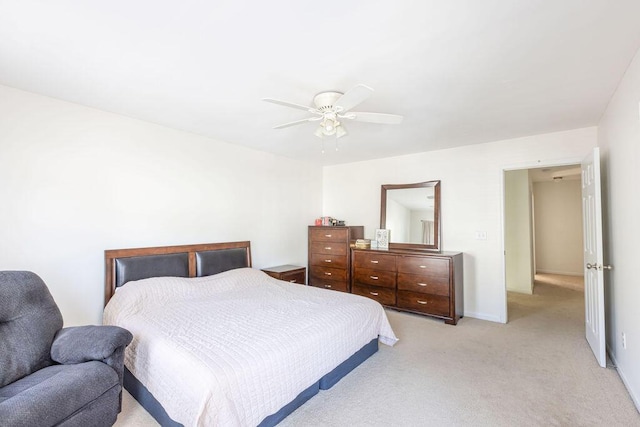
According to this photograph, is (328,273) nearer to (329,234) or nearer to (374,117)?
(329,234)

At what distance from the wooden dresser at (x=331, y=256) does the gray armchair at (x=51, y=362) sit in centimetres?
330

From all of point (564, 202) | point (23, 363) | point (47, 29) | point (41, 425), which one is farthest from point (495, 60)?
point (564, 202)

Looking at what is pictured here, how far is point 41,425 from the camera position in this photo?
4.55 ft

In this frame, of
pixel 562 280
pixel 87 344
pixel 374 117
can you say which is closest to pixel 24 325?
pixel 87 344

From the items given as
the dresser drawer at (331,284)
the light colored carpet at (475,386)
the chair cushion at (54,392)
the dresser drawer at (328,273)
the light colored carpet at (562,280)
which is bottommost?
the light colored carpet at (475,386)

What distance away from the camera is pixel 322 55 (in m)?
1.89

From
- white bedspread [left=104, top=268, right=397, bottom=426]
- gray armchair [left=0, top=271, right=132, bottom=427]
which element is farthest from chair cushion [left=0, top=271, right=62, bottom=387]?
white bedspread [left=104, top=268, right=397, bottom=426]

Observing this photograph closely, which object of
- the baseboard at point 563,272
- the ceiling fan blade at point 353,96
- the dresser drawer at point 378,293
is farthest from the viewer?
the baseboard at point 563,272

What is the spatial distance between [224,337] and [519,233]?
5817 millimetres

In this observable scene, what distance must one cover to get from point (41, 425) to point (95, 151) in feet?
7.83

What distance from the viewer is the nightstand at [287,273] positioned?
4.28 metres

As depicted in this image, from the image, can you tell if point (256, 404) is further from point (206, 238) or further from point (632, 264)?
point (632, 264)

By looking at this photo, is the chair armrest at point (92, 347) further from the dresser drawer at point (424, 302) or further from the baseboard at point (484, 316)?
the baseboard at point (484, 316)

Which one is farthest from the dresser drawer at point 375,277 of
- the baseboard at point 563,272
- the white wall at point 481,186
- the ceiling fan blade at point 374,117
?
the baseboard at point 563,272
